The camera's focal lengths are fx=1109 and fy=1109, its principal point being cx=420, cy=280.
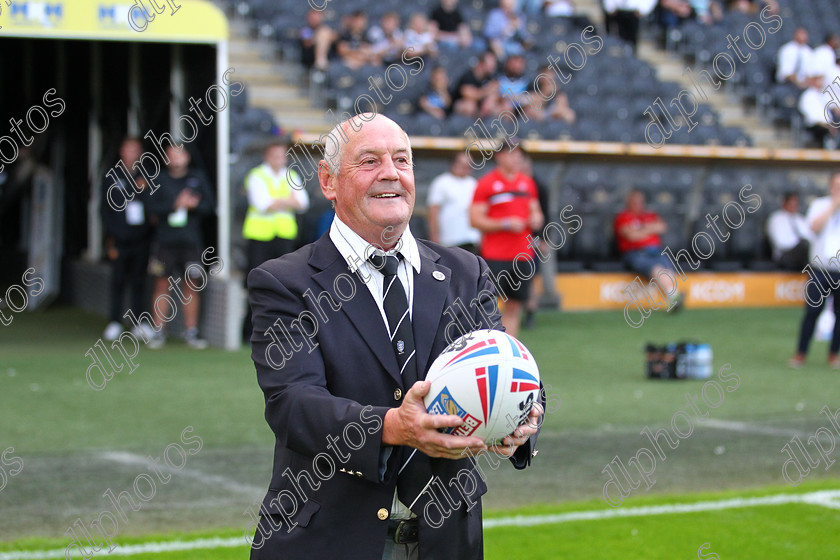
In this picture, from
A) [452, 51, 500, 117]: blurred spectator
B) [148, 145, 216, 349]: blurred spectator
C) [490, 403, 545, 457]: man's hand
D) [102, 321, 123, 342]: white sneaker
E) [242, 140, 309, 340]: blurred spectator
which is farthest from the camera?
[452, 51, 500, 117]: blurred spectator

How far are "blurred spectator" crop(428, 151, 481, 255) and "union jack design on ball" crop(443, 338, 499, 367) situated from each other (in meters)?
11.0

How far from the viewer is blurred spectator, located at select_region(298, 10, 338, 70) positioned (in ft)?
61.1

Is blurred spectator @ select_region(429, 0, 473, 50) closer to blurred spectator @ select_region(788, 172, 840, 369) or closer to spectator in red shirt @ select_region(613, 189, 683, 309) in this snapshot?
spectator in red shirt @ select_region(613, 189, 683, 309)

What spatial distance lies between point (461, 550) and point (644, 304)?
1580cm

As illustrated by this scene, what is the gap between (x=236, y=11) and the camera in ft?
68.9

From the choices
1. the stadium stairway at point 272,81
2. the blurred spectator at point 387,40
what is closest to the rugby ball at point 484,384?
the stadium stairway at point 272,81

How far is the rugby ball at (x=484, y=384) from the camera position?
274 cm

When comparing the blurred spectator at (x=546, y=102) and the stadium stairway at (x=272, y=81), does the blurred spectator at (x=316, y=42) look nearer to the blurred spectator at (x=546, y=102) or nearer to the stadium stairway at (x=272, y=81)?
the stadium stairway at (x=272, y=81)

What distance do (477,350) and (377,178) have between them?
0.53 metres

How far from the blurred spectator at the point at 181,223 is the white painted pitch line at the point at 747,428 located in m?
6.62

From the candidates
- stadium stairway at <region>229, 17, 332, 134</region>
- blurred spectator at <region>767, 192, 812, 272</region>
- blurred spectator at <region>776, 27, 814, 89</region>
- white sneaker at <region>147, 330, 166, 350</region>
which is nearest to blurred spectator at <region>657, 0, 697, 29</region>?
blurred spectator at <region>776, 27, 814, 89</region>

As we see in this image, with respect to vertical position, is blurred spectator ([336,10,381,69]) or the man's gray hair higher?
the man's gray hair

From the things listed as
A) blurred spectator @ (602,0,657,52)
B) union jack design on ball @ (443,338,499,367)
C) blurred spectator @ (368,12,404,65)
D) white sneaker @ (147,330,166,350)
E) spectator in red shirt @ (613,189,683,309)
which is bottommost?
white sneaker @ (147,330,166,350)

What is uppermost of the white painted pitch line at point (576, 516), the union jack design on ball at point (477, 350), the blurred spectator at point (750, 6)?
the blurred spectator at point (750, 6)
